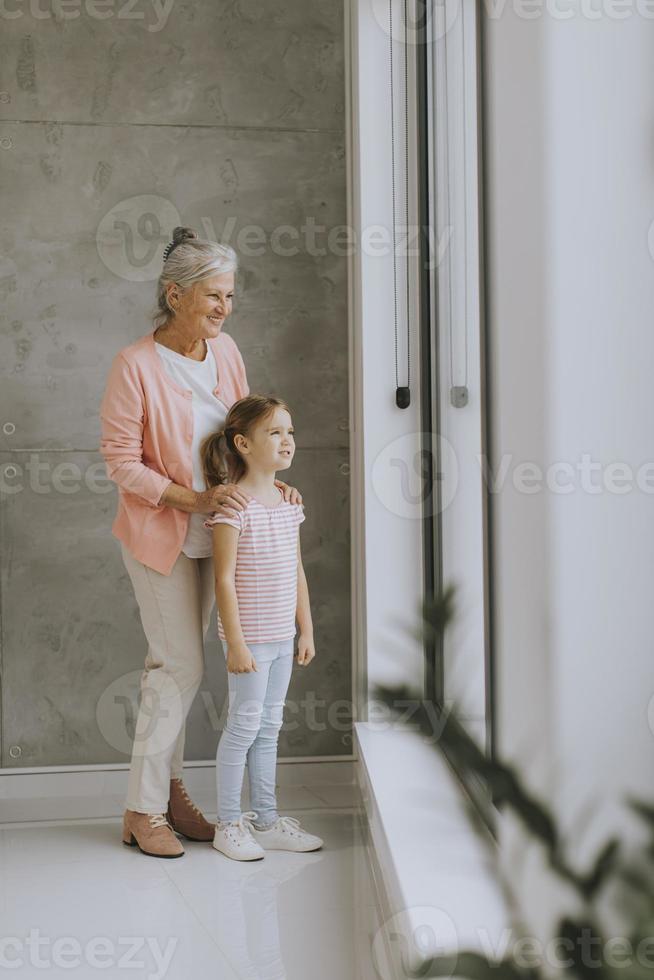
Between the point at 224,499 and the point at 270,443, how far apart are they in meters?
0.18

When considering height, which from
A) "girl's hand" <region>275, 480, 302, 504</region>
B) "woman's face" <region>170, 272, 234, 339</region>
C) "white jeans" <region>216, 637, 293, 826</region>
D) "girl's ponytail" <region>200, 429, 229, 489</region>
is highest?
"woman's face" <region>170, 272, 234, 339</region>

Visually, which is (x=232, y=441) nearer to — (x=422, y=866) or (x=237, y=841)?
(x=237, y=841)

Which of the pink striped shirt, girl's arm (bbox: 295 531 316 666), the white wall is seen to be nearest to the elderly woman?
the pink striped shirt

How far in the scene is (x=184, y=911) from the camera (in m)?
2.02

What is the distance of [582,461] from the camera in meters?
0.65

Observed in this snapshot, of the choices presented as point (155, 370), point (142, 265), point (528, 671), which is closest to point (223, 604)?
point (155, 370)

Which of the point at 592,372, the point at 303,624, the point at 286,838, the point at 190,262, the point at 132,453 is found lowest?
the point at 286,838

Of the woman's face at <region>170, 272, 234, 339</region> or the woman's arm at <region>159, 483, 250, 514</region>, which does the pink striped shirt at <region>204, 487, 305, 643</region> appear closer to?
the woman's arm at <region>159, 483, 250, 514</region>

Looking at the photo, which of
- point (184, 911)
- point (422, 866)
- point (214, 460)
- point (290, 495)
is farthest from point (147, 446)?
point (422, 866)

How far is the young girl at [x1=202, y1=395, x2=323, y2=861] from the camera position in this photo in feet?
7.64

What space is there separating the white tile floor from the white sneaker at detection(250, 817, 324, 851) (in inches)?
1.1

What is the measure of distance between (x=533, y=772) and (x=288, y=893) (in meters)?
1.67

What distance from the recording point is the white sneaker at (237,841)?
233 cm

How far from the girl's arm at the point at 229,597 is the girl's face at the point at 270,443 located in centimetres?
18
